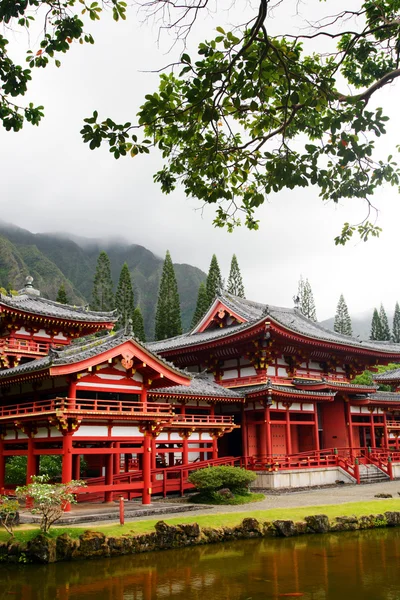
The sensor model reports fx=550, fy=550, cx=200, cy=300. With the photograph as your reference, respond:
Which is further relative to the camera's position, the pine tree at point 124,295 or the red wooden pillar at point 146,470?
the pine tree at point 124,295

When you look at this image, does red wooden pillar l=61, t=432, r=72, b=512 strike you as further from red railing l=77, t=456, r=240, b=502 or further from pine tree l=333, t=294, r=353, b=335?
pine tree l=333, t=294, r=353, b=335

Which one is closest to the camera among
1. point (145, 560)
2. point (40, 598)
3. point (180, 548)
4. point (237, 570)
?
point (40, 598)

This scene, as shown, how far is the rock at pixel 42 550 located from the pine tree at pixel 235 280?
2377 inches

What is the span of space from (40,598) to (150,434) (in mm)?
10849

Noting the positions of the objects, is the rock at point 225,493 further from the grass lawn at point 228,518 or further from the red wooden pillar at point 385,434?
the red wooden pillar at point 385,434

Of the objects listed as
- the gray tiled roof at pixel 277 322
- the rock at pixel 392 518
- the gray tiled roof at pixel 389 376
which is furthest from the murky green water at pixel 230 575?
the gray tiled roof at pixel 389 376

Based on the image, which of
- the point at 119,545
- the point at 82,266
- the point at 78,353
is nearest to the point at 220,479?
the point at 78,353

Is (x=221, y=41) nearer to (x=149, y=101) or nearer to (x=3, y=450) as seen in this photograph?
(x=149, y=101)

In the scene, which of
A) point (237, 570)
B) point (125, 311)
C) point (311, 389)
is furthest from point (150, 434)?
point (125, 311)

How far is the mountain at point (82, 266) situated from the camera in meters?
99.9

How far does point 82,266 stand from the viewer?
121 meters

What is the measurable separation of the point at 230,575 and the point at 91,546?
3.93 meters

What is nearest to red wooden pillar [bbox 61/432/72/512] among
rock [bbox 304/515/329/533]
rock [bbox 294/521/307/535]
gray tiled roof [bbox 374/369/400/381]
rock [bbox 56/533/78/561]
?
rock [bbox 56/533/78/561]

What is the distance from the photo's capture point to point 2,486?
21.9 meters
